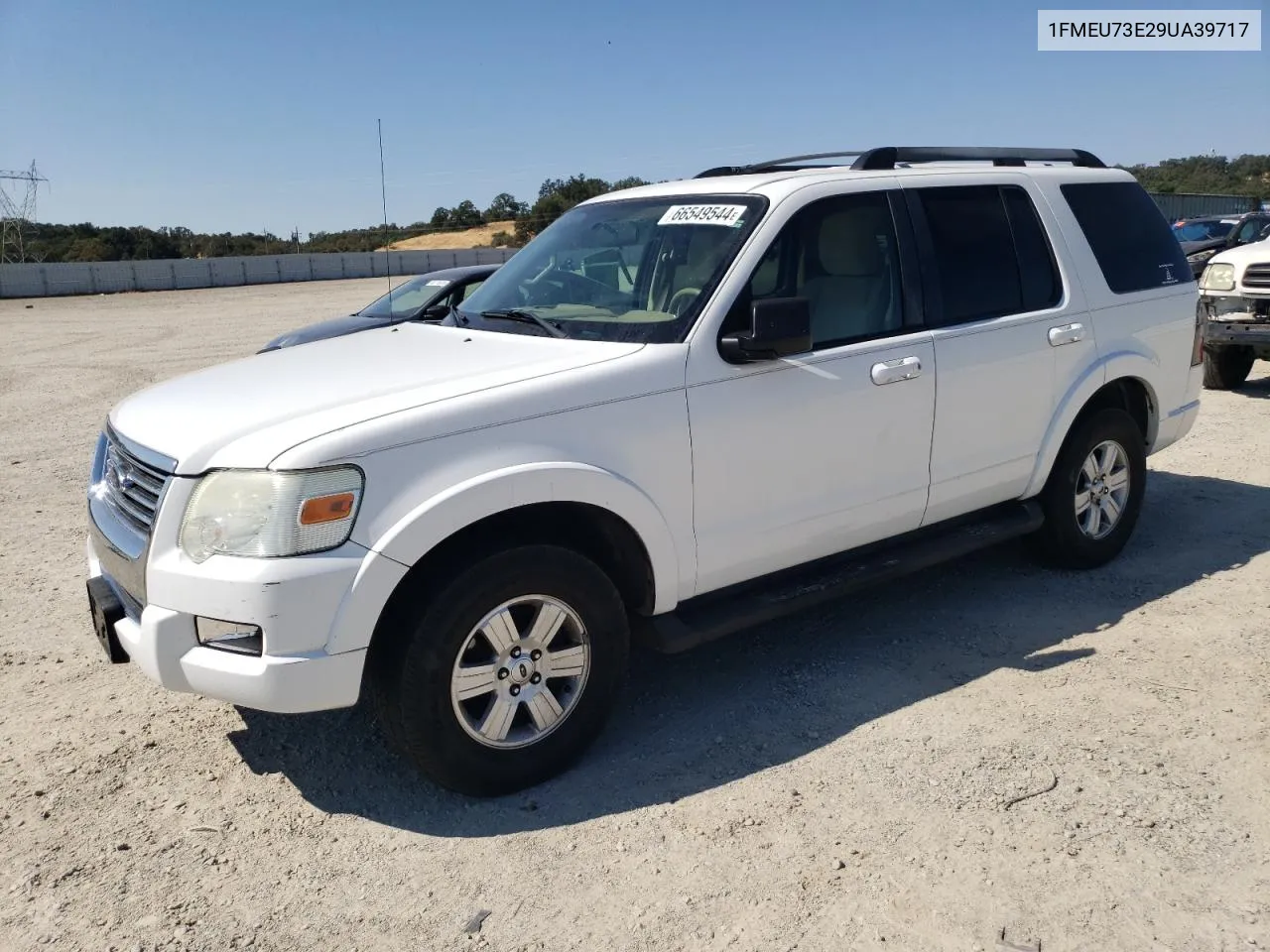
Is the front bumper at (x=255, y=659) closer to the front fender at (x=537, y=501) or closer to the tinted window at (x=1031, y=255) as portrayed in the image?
the front fender at (x=537, y=501)

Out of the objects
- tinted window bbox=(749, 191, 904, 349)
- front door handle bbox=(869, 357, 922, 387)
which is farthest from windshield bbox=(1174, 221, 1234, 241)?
front door handle bbox=(869, 357, 922, 387)

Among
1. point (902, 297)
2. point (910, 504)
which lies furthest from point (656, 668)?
point (902, 297)

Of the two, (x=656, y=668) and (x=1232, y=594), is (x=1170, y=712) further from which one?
(x=656, y=668)

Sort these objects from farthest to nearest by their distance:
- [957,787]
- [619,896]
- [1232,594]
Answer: [1232,594], [957,787], [619,896]

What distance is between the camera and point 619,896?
3.00 meters

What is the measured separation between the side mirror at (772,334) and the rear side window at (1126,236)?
7.41 ft

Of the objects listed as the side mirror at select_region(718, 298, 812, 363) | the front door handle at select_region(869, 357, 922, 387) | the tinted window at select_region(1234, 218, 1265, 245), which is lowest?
the front door handle at select_region(869, 357, 922, 387)

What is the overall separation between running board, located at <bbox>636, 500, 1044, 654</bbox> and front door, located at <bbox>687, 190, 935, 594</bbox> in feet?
0.32

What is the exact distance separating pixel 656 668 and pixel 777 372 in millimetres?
1453

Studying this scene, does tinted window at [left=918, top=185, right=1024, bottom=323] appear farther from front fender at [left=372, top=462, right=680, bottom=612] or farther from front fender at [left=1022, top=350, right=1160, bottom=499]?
front fender at [left=372, top=462, right=680, bottom=612]

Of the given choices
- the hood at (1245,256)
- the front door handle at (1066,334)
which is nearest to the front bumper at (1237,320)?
the hood at (1245,256)

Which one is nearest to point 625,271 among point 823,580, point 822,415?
point 822,415

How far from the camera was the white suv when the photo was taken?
123 inches

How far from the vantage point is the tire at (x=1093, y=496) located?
17.0 feet
